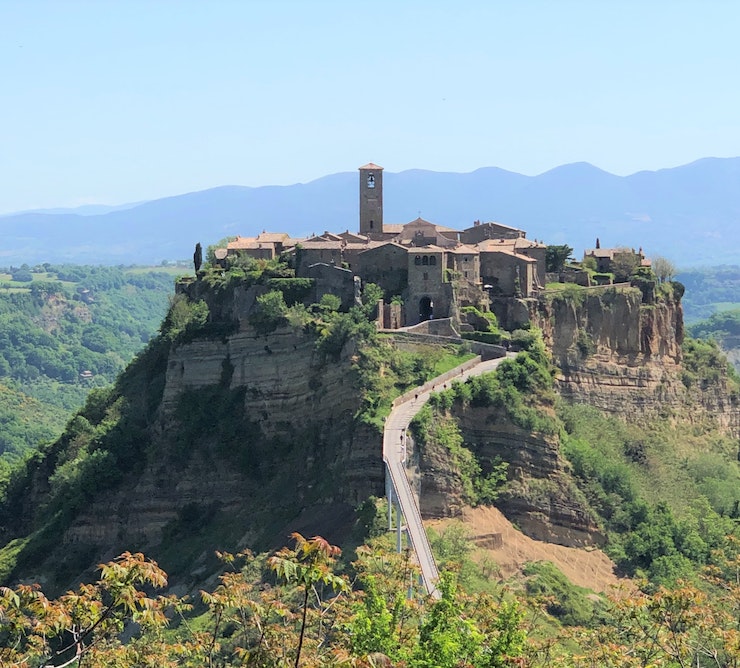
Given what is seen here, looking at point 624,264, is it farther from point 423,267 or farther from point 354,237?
point 423,267

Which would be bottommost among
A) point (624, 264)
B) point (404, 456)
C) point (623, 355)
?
point (404, 456)

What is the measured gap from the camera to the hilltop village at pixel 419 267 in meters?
71.4

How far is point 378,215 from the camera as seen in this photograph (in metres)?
82.2

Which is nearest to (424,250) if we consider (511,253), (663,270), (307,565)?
(511,253)

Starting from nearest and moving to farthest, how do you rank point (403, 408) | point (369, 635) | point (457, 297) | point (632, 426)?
point (369, 635) < point (403, 408) < point (457, 297) < point (632, 426)

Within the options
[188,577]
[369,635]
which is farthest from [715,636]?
[188,577]

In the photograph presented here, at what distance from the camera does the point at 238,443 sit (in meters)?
70.8

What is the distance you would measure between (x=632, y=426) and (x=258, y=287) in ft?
69.0

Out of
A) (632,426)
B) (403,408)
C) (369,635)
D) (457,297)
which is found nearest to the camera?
(369,635)

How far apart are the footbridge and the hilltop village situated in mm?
4468

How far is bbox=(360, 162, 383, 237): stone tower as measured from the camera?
82125 millimetres

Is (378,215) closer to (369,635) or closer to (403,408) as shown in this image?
(403,408)

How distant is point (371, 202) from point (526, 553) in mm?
28279

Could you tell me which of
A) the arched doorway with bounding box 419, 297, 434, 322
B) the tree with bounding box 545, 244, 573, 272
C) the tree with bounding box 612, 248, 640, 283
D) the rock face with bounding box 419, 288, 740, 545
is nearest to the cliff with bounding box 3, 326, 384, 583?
the rock face with bounding box 419, 288, 740, 545
